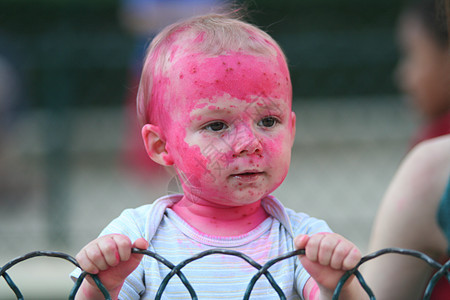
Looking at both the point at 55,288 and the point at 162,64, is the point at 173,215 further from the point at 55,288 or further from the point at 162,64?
the point at 55,288

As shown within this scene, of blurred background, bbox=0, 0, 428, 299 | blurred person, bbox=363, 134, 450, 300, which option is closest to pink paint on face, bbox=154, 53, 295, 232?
blurred person, bbox=363, 134, 450, 300

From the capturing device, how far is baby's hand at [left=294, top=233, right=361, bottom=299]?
851mm

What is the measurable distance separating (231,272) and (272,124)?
0.23 metres

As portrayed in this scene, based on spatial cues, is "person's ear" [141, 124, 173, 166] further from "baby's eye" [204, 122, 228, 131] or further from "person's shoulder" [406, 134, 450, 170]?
"person's shoulder" [406, 134, 450, 170]

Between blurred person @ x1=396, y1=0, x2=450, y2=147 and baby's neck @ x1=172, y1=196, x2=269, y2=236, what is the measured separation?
Answer: 4.46 feet

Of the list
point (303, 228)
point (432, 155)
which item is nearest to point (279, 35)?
point (432, 155)

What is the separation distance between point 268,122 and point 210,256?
225 millimetres

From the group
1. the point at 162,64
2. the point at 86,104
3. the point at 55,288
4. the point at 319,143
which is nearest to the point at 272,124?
the point at 162,64

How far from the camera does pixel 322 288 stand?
90 centimetres

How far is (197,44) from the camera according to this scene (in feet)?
3.15

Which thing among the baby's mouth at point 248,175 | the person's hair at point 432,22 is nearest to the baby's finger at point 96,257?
the baby's mouth at point 248,175

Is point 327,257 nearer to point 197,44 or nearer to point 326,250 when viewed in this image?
point 326,250

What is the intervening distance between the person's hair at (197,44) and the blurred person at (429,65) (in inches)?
53.5

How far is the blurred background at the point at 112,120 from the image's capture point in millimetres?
4125
